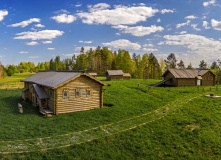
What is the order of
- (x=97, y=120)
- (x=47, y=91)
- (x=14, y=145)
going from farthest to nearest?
(x=47, y=91), (x=97, y=120), (x=14, y=145)

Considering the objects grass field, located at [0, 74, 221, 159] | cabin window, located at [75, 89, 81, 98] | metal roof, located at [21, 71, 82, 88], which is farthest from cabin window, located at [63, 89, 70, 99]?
grass field, located at [0, 74, 221, 159]

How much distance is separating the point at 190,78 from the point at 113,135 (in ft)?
127

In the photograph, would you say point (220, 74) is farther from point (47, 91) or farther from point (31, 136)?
point (31, 136)

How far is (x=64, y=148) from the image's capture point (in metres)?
11.8

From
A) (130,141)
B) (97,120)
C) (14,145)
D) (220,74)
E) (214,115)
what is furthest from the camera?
(220,74)

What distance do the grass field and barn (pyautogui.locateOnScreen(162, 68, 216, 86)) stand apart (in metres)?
25.0

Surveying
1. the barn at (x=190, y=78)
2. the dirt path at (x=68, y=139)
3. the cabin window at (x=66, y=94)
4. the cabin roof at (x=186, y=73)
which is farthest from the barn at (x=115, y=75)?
the dirt path at (x=68, y=139)

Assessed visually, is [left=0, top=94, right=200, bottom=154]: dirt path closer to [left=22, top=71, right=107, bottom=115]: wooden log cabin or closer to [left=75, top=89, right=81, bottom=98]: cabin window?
[left=22, top=71, right=107, bottom=115]: wooden log cabin

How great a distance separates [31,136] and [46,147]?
266 cm

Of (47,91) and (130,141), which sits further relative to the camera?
(47,91)

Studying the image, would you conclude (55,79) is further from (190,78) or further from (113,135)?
(190,78)

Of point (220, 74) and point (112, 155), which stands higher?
point (220, 74)

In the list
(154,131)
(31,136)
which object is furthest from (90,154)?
(154,131)

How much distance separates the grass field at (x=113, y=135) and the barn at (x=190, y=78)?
24958mm
